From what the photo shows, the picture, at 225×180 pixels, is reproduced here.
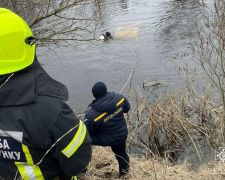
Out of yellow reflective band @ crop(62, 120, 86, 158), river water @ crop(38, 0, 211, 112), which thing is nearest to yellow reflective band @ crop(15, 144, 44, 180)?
yellow reflective band @ crop(62, 120, 86, 158)

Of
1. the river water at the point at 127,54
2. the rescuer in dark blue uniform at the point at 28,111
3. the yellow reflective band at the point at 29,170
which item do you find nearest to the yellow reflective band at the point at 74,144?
the rescuer in dark blue uniform at the point at 28,111

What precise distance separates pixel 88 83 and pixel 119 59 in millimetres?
2248

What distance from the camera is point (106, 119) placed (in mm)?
3615

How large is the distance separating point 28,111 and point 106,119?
6.95 ft

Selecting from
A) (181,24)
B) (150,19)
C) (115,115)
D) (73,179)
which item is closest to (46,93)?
(73,179)

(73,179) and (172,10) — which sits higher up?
(73,179)

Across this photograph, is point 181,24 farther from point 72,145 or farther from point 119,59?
point 72,145

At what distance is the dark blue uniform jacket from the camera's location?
3570mm

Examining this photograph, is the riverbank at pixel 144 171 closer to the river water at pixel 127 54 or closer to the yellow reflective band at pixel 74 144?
the yellow reflective band at pixel 74 144

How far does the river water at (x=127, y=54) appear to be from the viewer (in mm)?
10398

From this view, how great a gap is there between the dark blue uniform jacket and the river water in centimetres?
486

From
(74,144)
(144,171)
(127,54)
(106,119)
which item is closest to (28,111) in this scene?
(74,144)

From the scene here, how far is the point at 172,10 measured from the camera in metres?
17.1

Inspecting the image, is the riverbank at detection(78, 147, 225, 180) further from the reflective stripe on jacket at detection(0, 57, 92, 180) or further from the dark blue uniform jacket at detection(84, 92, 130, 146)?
the reflective stripe on jacket at detection(0, 57, 92, 180)
